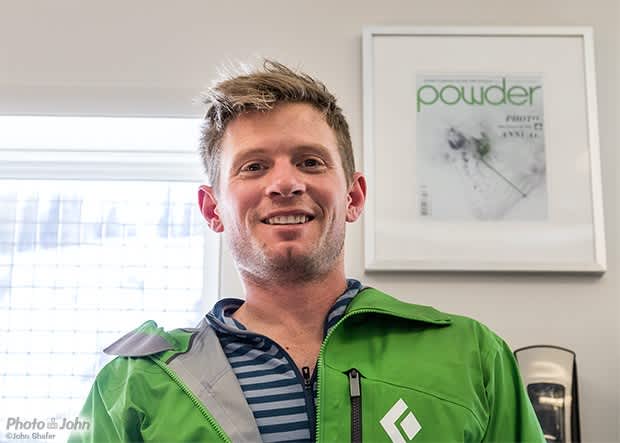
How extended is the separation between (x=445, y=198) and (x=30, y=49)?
0.95m

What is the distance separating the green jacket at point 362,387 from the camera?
104 centimetres

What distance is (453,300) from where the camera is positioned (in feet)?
5.32

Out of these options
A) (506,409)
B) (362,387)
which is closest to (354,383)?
(362,387)

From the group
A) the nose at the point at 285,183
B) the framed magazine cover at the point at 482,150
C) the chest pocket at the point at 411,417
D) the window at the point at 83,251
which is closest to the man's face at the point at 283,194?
the nose at the point at 285,183

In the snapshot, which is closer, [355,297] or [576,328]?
[355,297]

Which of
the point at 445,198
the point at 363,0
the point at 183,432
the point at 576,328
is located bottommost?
the point at 183,432

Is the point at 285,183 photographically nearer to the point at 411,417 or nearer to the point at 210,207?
the point at 210,207

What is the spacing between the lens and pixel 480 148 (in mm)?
1681

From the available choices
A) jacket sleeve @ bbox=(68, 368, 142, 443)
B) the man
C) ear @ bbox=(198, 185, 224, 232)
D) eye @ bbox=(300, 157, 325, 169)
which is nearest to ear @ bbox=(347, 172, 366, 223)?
the man

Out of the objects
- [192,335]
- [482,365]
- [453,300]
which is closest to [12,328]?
[192,335]

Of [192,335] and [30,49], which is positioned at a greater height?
[30,49]

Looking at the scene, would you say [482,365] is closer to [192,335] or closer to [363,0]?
[192,335]

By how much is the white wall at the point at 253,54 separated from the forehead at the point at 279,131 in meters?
0.45

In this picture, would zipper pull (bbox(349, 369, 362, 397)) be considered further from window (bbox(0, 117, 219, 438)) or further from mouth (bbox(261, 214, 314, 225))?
window (bbox(0, 117, 219, 438))
